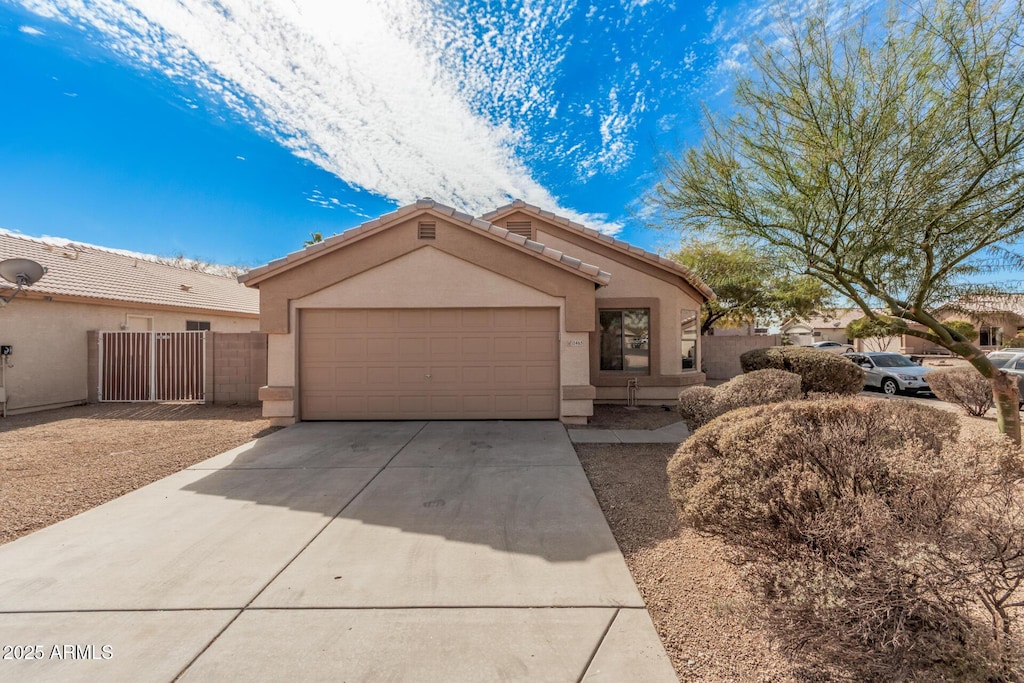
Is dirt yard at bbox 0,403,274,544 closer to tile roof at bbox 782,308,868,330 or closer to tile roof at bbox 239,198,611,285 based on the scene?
tile roof at bbox 239,198,611,285

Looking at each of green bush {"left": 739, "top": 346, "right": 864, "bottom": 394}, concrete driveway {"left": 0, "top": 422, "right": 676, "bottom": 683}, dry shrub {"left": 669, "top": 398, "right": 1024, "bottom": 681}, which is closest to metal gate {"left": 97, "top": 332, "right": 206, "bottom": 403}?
concrete driveway {"left": 0, "top": 422, "right": 676, "bottom": 683}

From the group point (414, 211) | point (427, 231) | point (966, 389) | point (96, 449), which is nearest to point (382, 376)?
Answer: point (427, 231)

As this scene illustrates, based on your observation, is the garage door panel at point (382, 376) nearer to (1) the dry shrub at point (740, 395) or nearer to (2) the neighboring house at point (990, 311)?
(1) the dry shrub at point (740, 395)

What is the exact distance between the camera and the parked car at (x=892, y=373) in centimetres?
1445

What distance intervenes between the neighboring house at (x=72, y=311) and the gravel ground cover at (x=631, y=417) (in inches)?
548

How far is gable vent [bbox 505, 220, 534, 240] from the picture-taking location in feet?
41.0

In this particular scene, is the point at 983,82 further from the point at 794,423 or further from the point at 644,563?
the point at 644,563

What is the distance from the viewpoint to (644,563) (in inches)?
147

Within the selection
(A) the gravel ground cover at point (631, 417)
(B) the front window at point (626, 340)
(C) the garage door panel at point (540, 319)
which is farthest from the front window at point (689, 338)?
(C) the garage door panel at point (540, 319)

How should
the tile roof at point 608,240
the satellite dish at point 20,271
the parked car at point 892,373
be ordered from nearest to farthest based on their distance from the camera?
the satellite dish at point 20,271 → the tile roof at point 608,240 → the parked car at point 892,373

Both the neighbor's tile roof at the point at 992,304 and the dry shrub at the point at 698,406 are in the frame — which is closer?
the neighbor's tile roof at the point at 992,304

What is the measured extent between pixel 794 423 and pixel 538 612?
7.89ft

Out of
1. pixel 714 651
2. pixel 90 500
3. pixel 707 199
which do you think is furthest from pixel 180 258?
pixel 714 651

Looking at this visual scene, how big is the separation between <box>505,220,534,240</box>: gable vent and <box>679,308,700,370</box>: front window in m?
4.86
